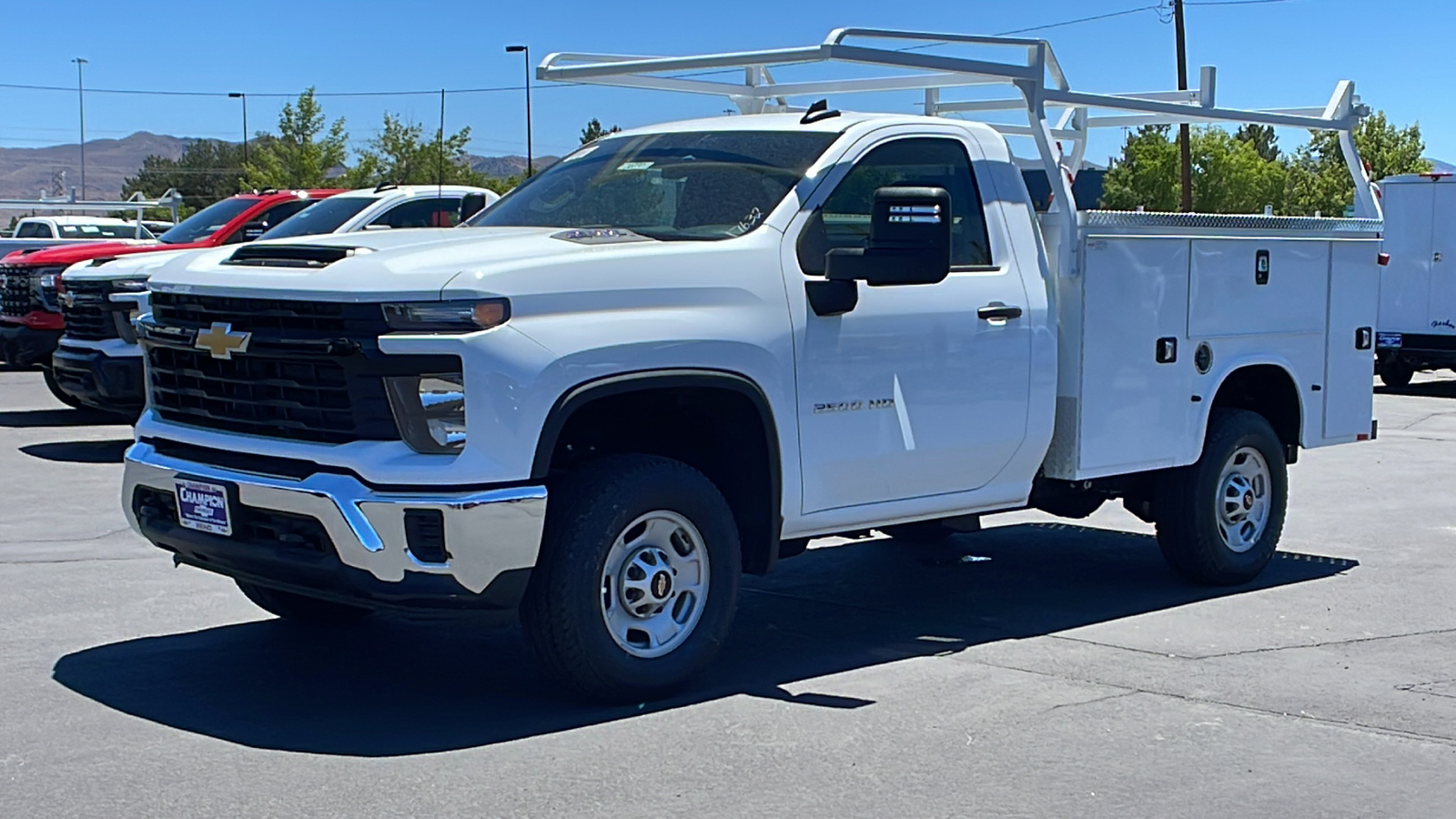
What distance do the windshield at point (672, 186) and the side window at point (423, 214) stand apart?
6.50m

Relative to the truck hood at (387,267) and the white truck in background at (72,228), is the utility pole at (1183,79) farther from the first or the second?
the truck hood at (387,267)

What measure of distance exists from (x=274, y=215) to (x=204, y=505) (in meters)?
9.71

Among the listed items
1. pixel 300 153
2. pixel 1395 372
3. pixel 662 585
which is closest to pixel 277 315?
pixel 662 585

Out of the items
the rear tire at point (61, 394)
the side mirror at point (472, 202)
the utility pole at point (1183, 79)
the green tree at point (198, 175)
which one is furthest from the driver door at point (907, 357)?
the green tree at point (198, 175)

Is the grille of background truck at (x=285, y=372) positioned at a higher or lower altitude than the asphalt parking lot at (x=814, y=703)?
higher

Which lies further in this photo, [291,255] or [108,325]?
[108,325]

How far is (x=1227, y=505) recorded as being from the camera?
28.1 ft

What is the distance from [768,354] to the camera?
6.21 m

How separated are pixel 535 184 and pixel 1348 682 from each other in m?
3.95

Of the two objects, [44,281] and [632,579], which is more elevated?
[44,281]

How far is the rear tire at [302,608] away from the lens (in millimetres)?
7055

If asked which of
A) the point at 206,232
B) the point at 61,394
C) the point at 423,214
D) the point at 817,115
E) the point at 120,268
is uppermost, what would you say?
the point at 817,115

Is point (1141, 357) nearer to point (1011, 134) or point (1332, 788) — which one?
point (1011, 134)

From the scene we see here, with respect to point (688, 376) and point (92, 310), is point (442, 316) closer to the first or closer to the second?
point (688, 376)
